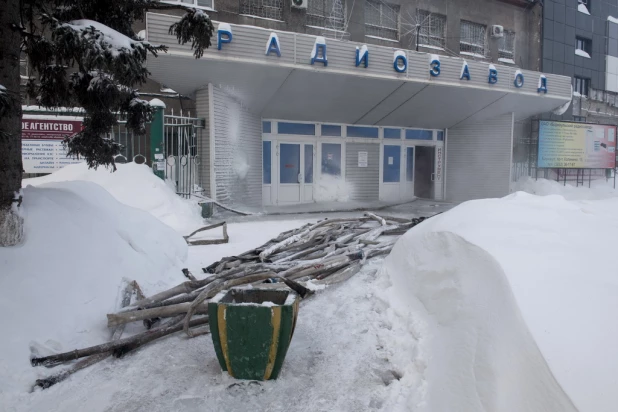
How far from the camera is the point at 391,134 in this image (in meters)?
17.0

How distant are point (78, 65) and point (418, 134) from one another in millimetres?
14805

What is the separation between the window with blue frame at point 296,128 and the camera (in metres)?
14.8

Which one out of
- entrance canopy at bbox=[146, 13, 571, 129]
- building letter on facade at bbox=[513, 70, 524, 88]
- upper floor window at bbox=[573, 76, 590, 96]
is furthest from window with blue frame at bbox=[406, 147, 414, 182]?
upper floor window at bbox=[573, 76, 590, 96]

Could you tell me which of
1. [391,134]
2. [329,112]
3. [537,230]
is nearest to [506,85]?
[391,134]

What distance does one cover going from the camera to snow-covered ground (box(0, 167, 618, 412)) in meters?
2.58

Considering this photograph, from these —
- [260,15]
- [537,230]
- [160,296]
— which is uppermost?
[260,15]

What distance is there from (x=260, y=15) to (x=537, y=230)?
13234 mm

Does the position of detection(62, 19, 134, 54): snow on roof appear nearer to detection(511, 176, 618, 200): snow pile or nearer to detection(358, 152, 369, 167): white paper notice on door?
detection(358, 152, 369, 167): white paper notice on door

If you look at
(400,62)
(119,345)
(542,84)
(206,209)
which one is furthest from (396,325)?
(542,84)

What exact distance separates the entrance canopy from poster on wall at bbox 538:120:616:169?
5.16 ft

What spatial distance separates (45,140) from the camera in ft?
38.1

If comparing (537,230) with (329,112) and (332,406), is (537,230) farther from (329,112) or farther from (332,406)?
(329,112)

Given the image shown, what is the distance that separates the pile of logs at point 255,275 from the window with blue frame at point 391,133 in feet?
23.4

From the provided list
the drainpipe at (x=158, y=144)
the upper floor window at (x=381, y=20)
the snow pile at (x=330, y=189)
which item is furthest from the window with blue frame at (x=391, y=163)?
the drainpipe at (x=158, y=144)
